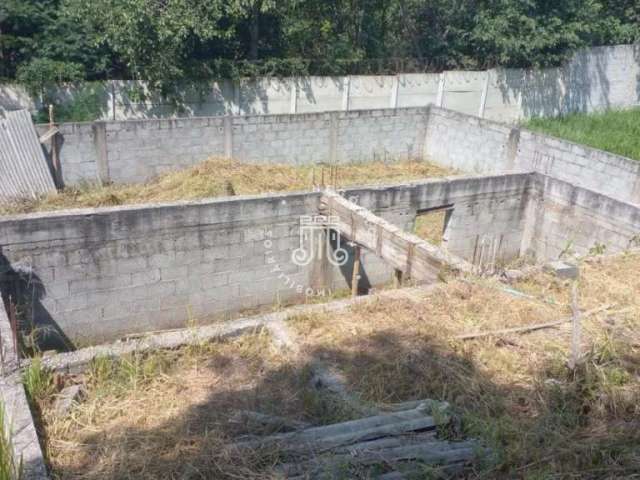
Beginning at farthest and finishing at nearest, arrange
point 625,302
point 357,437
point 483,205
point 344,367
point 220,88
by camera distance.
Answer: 1. point 220,88
2. point 483,205
3. point 625,302
4. point 344,367
5. point 357,437

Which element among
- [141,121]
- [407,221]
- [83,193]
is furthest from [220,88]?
[407,221]

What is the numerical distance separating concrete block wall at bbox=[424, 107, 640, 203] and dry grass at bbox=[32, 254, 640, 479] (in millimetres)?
5035

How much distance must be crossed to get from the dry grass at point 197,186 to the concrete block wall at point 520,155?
7.08 ft

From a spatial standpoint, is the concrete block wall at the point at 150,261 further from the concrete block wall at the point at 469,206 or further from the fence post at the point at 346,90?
the fence post at the point at 346,90

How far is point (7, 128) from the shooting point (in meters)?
10.4

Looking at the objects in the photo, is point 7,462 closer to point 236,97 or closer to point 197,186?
point 197,186

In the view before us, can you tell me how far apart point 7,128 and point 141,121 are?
2.25 meters

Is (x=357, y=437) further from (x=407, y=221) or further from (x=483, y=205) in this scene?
(x=483, y=205)

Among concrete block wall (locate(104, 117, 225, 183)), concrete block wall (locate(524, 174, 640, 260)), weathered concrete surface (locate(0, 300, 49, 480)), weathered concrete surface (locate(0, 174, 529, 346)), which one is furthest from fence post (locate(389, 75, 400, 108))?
weathered concrete surface (locate(0, 300, 49, 480))

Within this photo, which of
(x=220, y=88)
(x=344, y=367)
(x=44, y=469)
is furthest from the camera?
(x=220, y=88)

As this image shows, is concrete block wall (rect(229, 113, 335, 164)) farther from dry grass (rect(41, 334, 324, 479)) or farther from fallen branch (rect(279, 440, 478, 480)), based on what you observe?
fallen branch (rect(279, 440, 478, 480))

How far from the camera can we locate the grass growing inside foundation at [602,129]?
13727mm

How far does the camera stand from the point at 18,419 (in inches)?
151

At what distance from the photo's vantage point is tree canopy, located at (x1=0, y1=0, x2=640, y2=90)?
42.2 ft
